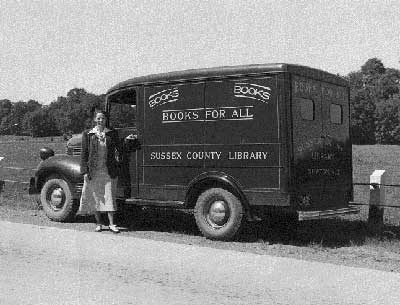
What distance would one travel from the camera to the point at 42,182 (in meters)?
11.2

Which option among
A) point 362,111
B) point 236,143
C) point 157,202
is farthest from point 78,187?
point 362,111

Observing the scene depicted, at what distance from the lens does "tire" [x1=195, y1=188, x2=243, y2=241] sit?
866cm

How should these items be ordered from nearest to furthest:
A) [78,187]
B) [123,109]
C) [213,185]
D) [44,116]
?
1. [213,185]
2. [123,109]
3. [78,187]
4. [44,116]

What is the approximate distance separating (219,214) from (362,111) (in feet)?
313

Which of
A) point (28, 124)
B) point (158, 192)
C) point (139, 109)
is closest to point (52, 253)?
point (158, 192)

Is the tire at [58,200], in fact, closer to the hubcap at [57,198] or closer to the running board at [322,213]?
the hubcap at [57,198]

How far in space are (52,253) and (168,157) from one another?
2.82 meters

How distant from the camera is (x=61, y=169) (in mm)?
10758

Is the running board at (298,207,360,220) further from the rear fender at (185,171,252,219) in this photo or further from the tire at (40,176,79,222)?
the tire at (40,176,79,222)

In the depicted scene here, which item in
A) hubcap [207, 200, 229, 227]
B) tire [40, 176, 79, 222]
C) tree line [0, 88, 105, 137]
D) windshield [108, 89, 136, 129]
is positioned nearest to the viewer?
hubcap [207, 200, 229, 227]

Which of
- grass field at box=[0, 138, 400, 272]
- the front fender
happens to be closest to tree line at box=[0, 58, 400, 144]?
the front fender

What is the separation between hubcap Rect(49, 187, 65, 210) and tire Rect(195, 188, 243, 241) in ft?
9.69

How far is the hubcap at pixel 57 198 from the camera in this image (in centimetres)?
1077

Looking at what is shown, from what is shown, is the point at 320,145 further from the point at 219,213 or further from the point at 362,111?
the point at 362,111
